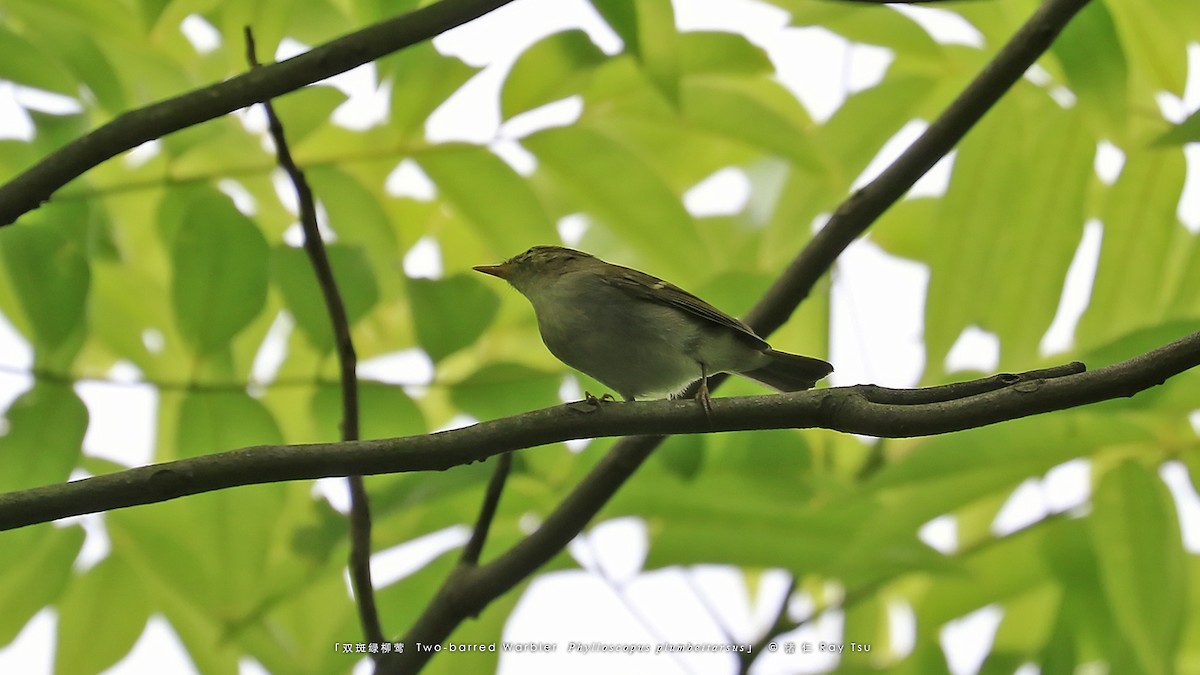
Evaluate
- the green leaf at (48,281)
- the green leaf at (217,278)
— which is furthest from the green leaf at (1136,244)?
the green leaf at (48,281)

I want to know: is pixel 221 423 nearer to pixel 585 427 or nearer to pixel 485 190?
pixel 485 190

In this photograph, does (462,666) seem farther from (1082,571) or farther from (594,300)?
(1082,571)

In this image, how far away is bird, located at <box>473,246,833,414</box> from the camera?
3574 mm

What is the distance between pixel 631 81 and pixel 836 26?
0.63 meters

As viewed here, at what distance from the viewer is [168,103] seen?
2426 millimetres

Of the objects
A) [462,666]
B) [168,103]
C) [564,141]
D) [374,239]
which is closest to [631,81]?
[564,141]

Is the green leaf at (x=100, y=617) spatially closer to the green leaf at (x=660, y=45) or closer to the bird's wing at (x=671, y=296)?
the bird's wing at (x=671, y=296)

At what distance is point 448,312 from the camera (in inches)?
122

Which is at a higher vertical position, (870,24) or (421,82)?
(870,24)

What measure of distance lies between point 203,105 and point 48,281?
751 millimetres

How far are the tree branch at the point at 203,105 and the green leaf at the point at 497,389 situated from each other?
39.4 inches

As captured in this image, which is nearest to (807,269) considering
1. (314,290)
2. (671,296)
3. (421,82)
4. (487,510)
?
(671,296)

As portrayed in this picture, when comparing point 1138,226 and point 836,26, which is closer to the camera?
point 1138,226

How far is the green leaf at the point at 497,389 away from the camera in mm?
3141
